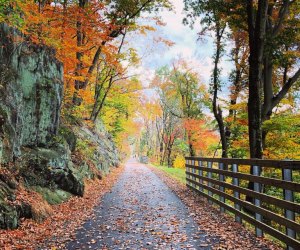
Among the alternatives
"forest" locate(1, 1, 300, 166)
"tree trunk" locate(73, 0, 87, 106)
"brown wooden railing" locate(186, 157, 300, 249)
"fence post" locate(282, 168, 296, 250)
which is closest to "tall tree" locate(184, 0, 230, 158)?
"forest" locate(1, 1, 300, 166)

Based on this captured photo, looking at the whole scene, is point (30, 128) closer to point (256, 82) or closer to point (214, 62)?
point (256, 82)

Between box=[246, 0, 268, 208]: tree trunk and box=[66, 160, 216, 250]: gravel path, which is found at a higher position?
box=[246, 0, 268, 208]: tree trunk

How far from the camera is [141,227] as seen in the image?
297 inches

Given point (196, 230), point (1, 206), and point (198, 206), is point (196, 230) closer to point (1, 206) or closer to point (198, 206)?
point (198, 206)

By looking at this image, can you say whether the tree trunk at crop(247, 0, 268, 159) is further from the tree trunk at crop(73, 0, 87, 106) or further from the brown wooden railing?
the tree trunk at crop(73, 0, 87, 106)

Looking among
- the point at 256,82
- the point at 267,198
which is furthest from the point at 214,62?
the point at 267,198

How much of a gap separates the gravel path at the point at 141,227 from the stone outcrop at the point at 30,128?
157 cm

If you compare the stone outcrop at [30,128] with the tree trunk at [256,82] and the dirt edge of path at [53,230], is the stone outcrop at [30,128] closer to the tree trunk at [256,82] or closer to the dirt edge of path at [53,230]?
the dirt edge of path at [53,230]

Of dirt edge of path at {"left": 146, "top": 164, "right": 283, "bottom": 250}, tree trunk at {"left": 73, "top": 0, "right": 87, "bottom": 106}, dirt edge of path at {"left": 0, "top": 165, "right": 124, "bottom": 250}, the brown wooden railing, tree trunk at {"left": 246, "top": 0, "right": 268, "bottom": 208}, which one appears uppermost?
tree trunk at {"left": 73, "top": 0, "right": 87, "bottom": 106}

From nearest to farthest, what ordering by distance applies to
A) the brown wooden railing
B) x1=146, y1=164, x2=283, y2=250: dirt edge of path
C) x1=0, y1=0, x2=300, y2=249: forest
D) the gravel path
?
the brown wooden railing, x1=146, y1=164, x2=283, y2=250: dirt edge of path, the gravel path, x1=0, y1=0, x2=300, y2=249: forest

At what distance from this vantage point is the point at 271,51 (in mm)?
11648

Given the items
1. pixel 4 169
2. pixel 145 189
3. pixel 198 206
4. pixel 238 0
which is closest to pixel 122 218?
pixel 198 206

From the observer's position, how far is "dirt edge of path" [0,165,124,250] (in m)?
6.13

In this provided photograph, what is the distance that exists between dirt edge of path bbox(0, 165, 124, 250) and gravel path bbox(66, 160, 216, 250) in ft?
0.87
